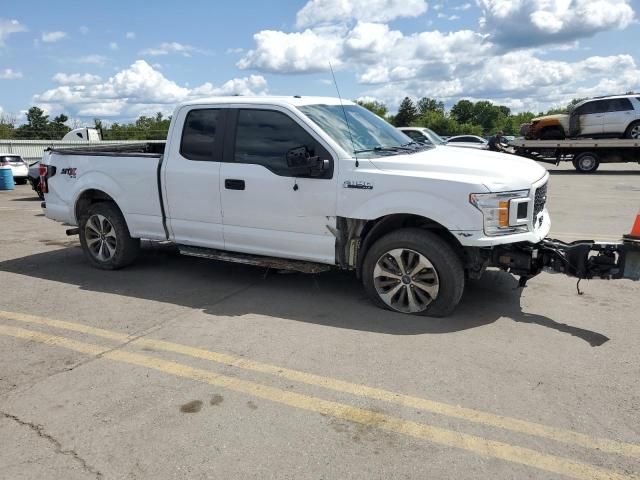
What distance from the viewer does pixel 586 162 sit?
2089 centimetres

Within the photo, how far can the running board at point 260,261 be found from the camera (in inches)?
208

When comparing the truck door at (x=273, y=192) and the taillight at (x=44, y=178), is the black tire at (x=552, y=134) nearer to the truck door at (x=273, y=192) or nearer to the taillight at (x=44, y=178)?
the truck door at (x=273, y=192)

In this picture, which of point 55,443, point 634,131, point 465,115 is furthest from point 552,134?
point 465,115

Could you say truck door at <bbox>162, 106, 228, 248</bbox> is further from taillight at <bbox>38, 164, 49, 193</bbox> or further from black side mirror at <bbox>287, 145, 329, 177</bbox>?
taillight at <bbox>38, 164, 49, 193</bbox>

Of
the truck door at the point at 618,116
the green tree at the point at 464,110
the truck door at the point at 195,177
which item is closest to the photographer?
the truck door at the point at 195,177

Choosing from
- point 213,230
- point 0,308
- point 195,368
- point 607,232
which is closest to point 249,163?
point 213,230

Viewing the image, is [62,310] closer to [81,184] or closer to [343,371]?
[81,184]

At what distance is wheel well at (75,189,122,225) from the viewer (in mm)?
6746

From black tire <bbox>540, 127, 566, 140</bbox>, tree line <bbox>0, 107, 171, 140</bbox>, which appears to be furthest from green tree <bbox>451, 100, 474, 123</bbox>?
black tire <bbox>540, 127, 566, 140</bbox>

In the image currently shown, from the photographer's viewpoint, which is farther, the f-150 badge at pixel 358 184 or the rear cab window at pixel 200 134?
the rear cab window at pixel 200 134

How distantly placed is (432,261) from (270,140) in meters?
2.01

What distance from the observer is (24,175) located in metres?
21.3

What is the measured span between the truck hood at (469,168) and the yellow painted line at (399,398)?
1.90 meters

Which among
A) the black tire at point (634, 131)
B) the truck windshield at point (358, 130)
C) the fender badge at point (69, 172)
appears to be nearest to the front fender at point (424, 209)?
the truck windshield at point (358, 130)
